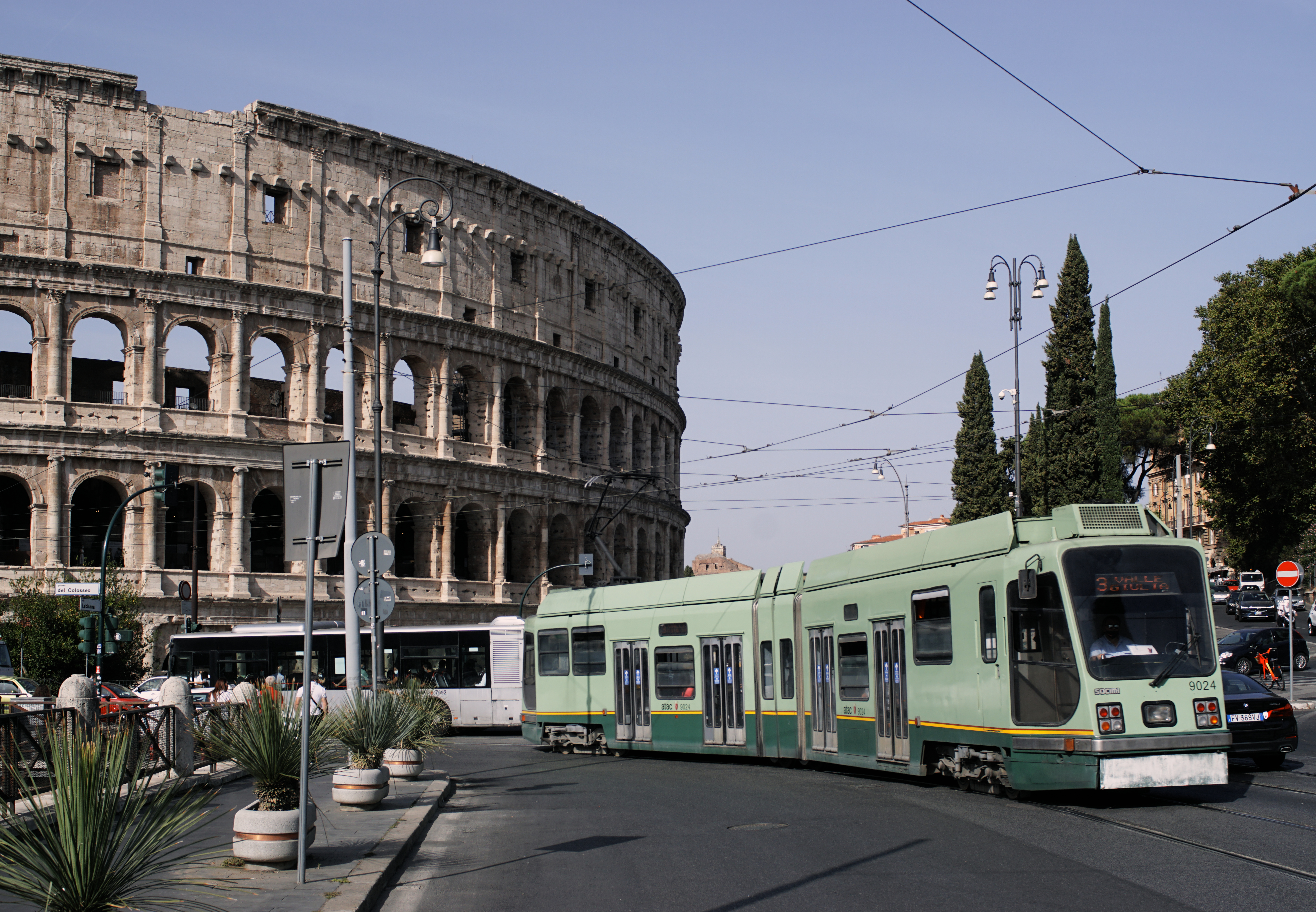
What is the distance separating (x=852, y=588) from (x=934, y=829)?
544 centimetres

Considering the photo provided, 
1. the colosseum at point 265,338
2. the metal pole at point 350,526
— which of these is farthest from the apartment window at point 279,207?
the metal pole at point 350,526

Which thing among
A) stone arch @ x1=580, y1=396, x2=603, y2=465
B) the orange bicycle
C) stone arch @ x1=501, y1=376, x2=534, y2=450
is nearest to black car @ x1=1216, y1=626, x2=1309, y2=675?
the orange bicycle

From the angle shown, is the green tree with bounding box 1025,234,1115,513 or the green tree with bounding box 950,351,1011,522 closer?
the green tree with bounding box 1025,234,1115,513

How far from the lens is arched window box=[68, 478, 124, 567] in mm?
40188

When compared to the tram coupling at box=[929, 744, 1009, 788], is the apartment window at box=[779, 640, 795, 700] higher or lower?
higher

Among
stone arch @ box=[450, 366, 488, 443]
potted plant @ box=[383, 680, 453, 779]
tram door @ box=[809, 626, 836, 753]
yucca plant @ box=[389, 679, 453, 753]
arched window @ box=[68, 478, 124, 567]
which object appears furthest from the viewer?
stone arch @ box=[450, 366, 488, 443]

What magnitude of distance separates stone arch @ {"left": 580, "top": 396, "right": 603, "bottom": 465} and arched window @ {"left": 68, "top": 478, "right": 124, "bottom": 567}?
18158 mm

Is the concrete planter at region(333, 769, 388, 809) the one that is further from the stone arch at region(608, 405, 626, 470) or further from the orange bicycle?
the stone arch at region(608, 405, 626, 470)

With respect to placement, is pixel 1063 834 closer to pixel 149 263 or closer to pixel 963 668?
pixel 963 668

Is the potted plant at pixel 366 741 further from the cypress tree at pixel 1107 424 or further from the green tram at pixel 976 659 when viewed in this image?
the cypress tree at pixel 1107 424

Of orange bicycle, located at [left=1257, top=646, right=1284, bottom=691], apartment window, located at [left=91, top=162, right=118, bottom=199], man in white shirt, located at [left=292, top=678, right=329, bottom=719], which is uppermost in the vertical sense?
apartment window, located at [left=91, top=162, right=118, bottom=199]

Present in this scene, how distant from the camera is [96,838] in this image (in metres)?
5.70

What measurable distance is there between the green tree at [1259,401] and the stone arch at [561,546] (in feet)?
83.9

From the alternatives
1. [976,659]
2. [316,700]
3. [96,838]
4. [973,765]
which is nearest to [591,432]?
[316,700]
